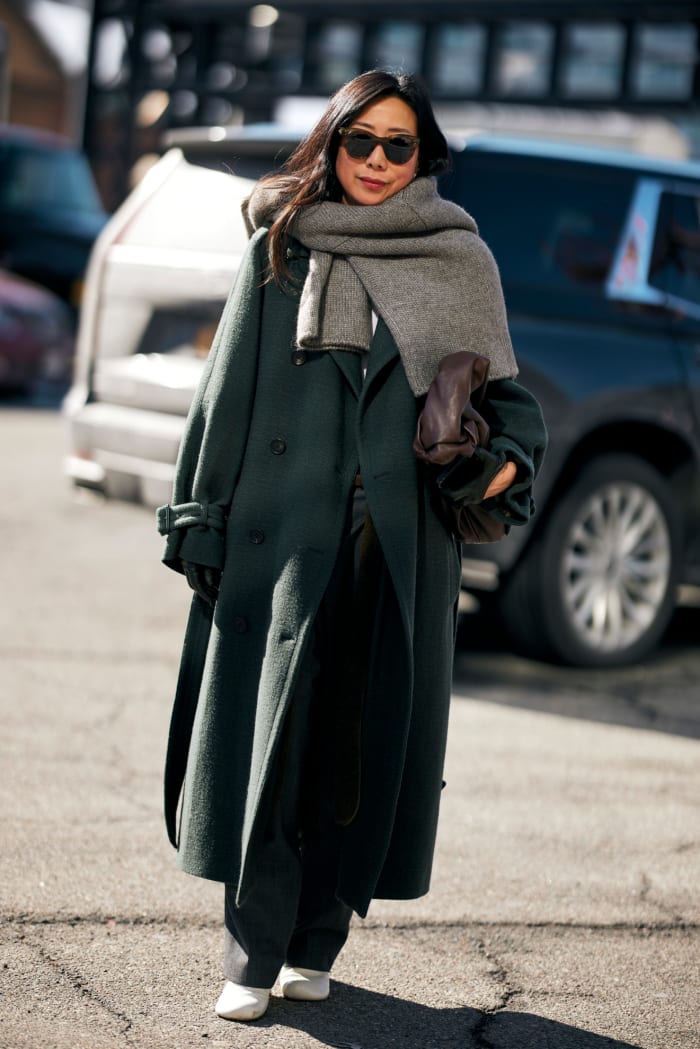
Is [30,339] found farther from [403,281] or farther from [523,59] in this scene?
[403,281]

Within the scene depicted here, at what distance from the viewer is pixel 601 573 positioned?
242 inches

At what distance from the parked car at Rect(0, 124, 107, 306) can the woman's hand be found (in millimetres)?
14606

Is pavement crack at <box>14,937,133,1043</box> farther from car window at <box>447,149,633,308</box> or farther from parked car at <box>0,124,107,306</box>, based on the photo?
parked car at <box>0,124,107,306</box>

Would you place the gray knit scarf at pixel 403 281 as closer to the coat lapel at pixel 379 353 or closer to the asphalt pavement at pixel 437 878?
the coat lapel at pixel 379 353

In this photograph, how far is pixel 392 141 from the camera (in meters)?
3.09

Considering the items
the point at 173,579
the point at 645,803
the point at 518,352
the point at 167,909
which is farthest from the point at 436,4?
the point at 167,909

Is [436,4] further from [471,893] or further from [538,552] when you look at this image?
[471,893]

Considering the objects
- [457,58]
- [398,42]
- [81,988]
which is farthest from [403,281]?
[398,42]

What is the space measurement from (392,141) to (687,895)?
2039 mm

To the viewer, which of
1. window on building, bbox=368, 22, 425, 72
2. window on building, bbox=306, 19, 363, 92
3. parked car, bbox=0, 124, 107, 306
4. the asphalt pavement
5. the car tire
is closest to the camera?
the asphalt pavement

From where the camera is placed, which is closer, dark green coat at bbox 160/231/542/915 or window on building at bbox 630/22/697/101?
dark green coat at bbox 160/231/542/915

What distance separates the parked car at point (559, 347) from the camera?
19.2 feet

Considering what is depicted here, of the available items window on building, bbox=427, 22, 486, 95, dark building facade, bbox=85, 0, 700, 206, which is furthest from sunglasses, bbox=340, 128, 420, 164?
window on building, bbox=427, 22, 486, 95

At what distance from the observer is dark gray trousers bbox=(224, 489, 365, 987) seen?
3066 millimetres
